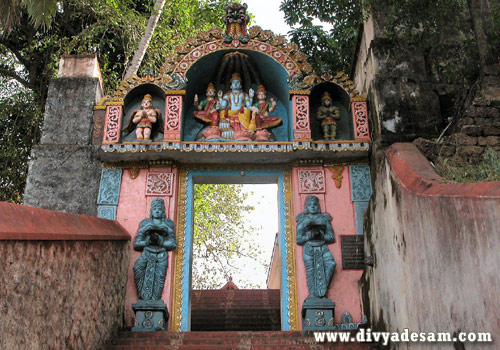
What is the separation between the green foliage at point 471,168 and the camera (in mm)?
5805

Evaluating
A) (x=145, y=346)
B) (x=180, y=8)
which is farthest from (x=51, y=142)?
(x=180, y=8)

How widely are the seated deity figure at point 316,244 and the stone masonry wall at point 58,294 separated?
2.70 metres

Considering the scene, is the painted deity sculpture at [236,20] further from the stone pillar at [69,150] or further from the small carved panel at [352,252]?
the small carved panel at [352,252]

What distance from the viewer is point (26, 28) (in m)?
13.3

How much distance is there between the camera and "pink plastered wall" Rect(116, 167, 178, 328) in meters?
7.31

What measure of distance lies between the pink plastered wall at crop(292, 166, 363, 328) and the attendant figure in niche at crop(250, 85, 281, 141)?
808 millimetres

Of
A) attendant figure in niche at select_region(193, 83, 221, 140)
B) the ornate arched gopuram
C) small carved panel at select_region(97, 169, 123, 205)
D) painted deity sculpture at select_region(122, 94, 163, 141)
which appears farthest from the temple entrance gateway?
small carved panel at select_region(97, 169, 123, 205)

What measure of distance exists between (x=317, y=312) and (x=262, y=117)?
3395 mm

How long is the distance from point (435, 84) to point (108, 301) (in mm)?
5835

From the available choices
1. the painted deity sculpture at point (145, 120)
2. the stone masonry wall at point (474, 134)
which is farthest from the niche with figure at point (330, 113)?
the painted deity sculpture at point (145, 120)

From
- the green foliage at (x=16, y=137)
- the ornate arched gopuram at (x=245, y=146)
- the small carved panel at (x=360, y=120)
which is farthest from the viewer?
the green foliage at (x=16, y=137)

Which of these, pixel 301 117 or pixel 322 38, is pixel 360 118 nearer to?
pixel 301 117

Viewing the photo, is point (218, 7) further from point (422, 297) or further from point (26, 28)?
point (422, 297)

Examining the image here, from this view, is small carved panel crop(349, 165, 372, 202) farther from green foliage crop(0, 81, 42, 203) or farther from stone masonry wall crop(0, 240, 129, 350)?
green foliage crop(0, 81, 42, 203)
